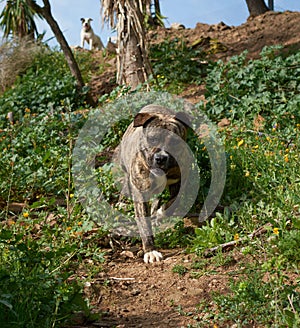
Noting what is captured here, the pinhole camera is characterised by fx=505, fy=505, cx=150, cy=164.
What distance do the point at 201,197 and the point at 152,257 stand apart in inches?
43.0

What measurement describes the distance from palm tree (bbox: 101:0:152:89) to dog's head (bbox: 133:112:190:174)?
399cm

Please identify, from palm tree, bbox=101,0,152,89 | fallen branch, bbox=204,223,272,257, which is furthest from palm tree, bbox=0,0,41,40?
fallen branch, bbox=204,223,272,257

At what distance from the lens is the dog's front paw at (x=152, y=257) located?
4.61m

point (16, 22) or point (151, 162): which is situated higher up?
point (16, 22)

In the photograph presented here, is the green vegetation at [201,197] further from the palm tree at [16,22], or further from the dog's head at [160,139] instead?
the palm tree at [16,22]

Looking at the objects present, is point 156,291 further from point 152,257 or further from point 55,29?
point 55,29

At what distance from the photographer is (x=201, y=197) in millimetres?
5445

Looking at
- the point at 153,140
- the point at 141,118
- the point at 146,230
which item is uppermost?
the point at 141,118

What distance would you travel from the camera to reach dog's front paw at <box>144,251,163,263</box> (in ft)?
15.1

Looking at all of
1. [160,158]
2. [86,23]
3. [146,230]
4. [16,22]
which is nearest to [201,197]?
[146,230]

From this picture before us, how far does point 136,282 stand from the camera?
420 cm

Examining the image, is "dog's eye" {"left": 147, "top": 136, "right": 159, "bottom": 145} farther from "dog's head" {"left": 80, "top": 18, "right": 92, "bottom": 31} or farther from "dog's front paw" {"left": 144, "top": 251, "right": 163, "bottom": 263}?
"dog's head" {"left": 80, "top": 18, "right": 92, "bottom": 31}

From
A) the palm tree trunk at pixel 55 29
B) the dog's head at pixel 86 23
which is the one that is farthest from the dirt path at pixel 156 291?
the dog's head at pixel 86 23

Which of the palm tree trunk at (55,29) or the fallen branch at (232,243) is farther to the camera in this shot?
the palm tree trunk at (55,29)
